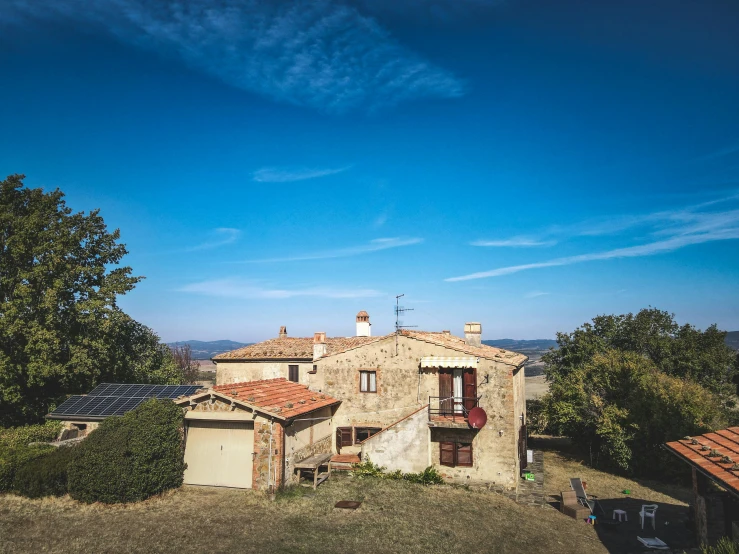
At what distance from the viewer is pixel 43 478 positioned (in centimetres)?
1641

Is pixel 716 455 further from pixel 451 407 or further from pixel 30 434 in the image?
pixel 30 434

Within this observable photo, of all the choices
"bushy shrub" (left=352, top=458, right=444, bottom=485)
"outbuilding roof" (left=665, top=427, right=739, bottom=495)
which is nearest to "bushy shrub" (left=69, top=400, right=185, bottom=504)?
"bushy shrub" (left=352, top=458, right=444, bottom=485)

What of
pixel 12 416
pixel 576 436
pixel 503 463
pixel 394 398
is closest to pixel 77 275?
pixel 12 416

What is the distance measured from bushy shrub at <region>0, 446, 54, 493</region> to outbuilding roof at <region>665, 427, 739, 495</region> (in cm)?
2247

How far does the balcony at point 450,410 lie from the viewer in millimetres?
20875

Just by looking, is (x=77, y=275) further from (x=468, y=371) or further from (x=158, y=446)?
(x=468, y=371)

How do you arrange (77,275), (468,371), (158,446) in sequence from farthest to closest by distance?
(77,275), (468,371), (158,446)

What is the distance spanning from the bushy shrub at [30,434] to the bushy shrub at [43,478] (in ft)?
14.2

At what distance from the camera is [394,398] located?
22953 millimetres

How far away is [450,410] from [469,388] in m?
1.43

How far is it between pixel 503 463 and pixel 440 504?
4097mm

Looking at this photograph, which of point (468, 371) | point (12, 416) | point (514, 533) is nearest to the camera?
point (514, 533)

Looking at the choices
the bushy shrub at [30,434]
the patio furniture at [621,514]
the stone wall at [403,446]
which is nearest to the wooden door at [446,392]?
the stone wall at [403,446]

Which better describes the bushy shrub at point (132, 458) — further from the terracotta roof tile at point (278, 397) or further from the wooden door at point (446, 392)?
the wooden door at point (446, 392)
